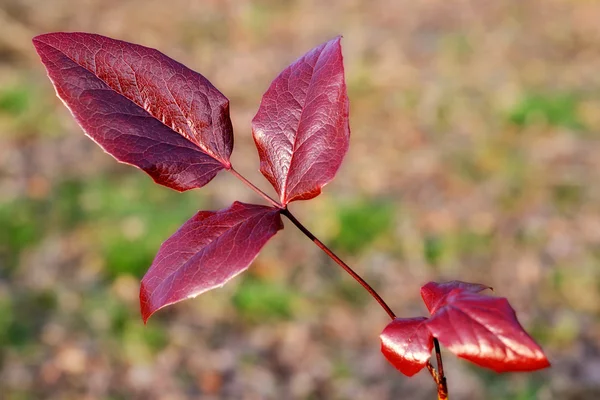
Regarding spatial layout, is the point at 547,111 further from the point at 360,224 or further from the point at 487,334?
the point at 487,334

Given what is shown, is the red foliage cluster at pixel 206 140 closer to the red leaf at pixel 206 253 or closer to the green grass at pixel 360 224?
the red leaf at pixel 206 253

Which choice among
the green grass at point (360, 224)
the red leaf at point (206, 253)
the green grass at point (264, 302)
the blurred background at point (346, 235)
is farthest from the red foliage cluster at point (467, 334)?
the green grass at point (360, 224)

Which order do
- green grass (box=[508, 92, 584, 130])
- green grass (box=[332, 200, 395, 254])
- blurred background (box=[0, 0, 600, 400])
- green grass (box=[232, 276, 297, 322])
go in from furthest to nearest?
green grass (box=[508, 92, 584, 130]), green grass (box=[332, 200, 395, 254]), green grass (box=[232, 276, 297, 322]), blurred background (box=[0, 0, 600, 400])

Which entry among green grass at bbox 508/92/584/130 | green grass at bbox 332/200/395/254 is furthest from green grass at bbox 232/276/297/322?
green grass at bbox 508/92/584/130

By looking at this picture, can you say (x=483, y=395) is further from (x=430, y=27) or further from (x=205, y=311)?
(x=430, y=27)

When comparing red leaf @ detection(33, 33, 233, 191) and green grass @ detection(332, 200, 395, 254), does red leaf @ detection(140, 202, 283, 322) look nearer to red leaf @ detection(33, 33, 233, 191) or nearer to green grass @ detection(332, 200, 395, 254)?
red leaf @ detection(33, 33, 233, 191)

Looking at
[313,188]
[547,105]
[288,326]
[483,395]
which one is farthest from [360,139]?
[313,188]
